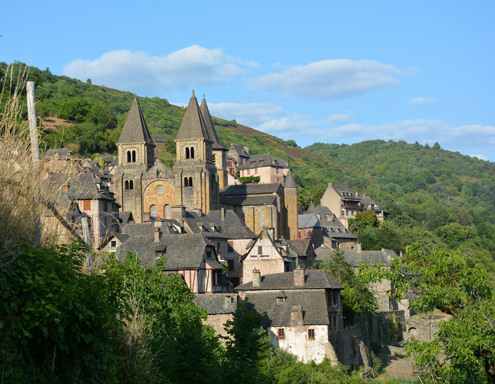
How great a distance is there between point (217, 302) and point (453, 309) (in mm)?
30504

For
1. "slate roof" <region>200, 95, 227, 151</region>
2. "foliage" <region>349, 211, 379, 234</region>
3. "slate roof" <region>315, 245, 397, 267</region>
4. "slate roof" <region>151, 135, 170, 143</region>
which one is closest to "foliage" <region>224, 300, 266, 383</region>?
"slate roof" <region>315, 245, 397, 267</region>

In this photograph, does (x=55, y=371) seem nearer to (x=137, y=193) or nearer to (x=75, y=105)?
(x=137, y=193)

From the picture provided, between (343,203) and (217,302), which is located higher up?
(343,203)

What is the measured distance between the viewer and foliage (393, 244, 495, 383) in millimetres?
15422

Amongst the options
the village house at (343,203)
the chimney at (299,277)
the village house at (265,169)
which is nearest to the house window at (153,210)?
the chimney at (299,277)

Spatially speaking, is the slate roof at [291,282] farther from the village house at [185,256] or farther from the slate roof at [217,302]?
the slate roof at [217,302]

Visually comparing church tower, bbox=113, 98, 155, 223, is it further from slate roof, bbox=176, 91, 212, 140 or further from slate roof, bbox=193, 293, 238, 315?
slate roof, bbox=193, 293, 238, 315

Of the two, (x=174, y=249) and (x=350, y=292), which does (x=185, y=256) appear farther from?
(x=350, y=292)

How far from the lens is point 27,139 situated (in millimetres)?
9695

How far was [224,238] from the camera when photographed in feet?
217

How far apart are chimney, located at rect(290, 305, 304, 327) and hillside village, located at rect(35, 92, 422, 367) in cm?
7

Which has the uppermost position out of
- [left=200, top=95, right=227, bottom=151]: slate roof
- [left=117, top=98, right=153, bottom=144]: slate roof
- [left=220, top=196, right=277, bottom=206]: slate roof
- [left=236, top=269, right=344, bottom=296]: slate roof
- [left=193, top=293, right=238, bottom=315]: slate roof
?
[left=200, top=95, right=227, bottom=151]: slate roof

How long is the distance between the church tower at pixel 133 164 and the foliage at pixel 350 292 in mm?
25207

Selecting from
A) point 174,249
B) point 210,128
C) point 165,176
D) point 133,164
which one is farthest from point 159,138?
point 174,249
